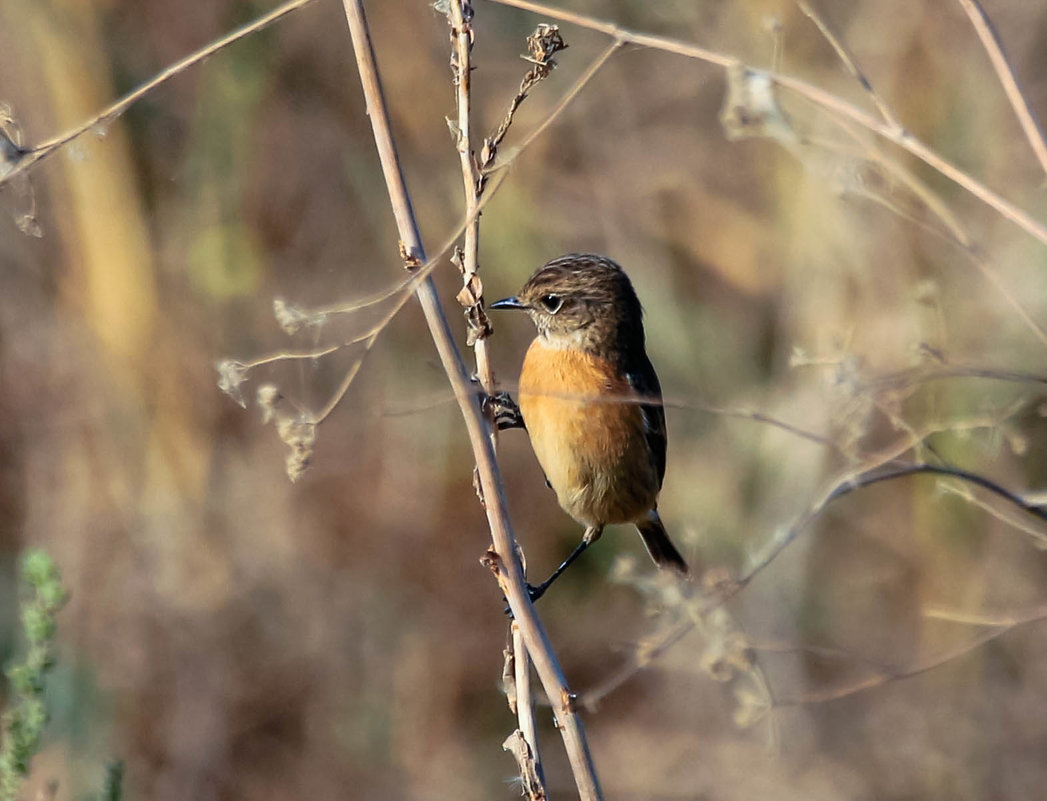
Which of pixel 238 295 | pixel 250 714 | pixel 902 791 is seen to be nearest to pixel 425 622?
pixel 250 714

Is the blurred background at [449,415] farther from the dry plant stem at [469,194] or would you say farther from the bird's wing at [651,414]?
the dry plant stem at [469,194]

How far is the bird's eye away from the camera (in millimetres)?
4565

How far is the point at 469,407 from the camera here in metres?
2.55

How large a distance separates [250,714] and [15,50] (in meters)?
4.53

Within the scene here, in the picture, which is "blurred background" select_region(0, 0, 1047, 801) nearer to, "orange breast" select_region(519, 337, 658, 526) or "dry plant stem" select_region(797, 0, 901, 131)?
"orange breast" select_region(519, 337, 658, 526)

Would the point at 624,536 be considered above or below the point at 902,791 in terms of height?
above

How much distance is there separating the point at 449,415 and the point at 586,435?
3716 millimetres

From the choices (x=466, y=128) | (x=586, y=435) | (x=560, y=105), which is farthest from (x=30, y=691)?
(x=586, y=435)

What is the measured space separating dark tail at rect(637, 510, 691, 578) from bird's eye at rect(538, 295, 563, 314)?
1.38 m

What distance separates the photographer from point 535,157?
8445mm

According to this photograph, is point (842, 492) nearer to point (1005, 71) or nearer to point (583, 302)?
point (1005, 71)

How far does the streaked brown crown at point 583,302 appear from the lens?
454 centimetres

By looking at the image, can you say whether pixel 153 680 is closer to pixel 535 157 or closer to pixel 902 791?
pixel 535 157

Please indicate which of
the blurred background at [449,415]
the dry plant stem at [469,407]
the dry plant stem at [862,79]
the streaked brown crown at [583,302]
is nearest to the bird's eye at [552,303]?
A: the streaked brown crown at [583,302]
